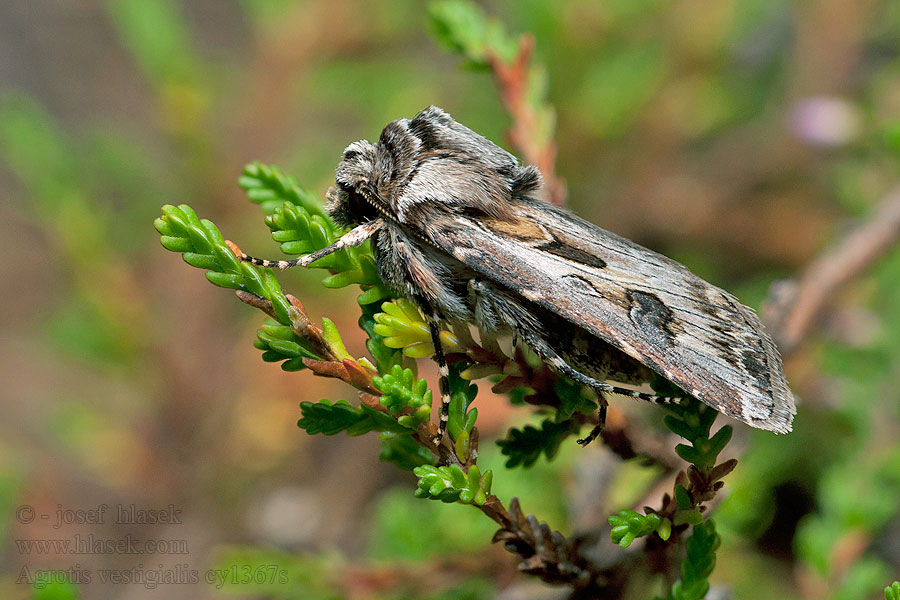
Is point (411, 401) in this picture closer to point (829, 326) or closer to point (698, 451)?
point (698, 451)

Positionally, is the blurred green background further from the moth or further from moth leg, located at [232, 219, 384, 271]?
moth leg, located at [232, 219, 384, 271]

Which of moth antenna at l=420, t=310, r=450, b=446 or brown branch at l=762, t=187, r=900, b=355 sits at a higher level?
brown branch at l=762, t=187, r=900, b=355

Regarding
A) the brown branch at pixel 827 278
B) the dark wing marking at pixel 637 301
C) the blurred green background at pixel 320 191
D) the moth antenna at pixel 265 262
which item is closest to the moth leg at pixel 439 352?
the dark wing marking at pixel 637 301

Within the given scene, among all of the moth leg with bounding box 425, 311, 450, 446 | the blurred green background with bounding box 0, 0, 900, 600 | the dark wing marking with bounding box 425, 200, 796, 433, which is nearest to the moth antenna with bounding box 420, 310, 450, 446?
the moth leg with bounding box 425, 311, 450, 446

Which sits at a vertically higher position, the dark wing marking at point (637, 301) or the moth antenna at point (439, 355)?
the dark wing marking at point (637, 301)

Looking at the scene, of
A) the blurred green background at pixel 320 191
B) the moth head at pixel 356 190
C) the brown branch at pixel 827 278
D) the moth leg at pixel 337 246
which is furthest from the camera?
the blurred green background at pixel 320 191

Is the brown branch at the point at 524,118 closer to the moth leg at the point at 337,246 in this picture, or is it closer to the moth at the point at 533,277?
the moth at the point at 533,277
